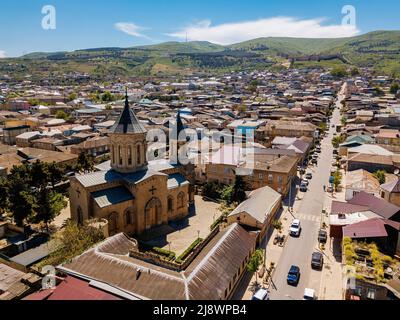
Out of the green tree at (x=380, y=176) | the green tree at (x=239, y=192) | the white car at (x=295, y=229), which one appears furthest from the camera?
the green tree at (x=380, y=176)

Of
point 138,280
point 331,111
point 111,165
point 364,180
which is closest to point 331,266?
point 138,280

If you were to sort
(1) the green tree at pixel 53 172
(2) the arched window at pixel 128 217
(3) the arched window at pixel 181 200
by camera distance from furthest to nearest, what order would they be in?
1. (1) the green tree at pixel 53 172
2. (3) the arched window at pixel 181 200
3. (2) the arched window at pixel 128 217

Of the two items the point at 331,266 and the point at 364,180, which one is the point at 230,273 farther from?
the point at 364,180

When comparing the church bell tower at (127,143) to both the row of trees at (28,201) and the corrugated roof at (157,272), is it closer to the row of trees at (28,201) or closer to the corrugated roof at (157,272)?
the row of trees at (28,201)

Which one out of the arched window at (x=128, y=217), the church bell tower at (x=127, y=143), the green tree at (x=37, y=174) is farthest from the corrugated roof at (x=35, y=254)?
the green tree at (x=37, y=174)

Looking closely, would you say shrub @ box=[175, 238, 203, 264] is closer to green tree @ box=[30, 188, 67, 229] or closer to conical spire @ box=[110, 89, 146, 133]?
conical spire @ box=[110, 89, 146, 133]

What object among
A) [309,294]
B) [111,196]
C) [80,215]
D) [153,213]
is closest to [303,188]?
[153,213]
